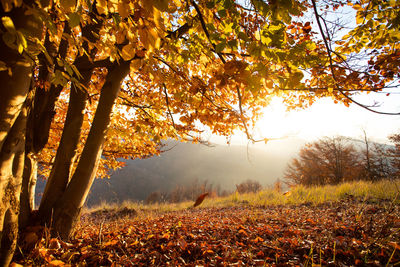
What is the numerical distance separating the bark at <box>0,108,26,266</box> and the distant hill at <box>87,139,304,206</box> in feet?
278

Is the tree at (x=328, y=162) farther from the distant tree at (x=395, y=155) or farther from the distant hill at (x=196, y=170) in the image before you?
the distant hill at (x=196, y=170)

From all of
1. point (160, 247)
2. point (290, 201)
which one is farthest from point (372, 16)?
point (290, 201)

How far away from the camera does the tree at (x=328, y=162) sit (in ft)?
70.8

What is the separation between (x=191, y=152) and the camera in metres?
123

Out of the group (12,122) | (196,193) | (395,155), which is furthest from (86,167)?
(196,193)

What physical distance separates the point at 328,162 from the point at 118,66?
2818 cm

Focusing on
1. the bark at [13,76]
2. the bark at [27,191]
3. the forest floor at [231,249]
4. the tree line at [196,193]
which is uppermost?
the bark at [13,76]

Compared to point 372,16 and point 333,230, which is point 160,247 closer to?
point 333,230

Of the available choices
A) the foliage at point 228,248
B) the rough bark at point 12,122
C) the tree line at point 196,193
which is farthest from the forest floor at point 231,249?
the tree line at point 196,193

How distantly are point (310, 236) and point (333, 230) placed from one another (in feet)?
1.54

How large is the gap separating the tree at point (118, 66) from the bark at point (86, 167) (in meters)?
0.01

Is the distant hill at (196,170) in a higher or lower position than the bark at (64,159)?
lower

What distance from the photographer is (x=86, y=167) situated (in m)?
2.60

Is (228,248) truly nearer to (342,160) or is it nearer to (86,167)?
(86,167)
